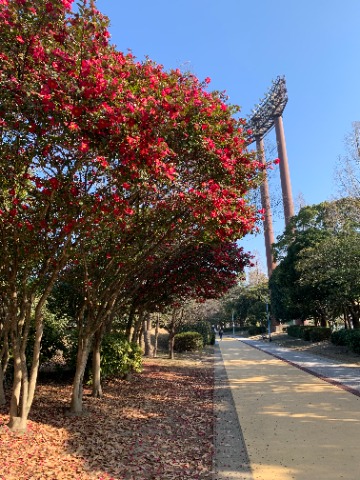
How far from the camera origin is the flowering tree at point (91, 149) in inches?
156

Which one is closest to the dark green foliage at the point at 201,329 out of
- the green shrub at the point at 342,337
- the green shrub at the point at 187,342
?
the green shrub at the point at 187,342

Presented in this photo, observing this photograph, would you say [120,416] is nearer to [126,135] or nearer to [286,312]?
[126,135]

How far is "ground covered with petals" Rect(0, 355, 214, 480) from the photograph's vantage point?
4.26 metres

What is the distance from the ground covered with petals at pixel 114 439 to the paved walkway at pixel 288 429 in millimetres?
329

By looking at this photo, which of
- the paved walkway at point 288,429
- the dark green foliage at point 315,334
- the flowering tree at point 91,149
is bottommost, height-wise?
the paved walkway at point 288,429

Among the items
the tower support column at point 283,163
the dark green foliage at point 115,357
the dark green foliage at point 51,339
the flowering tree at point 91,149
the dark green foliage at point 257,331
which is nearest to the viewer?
the flowering tree at point 91,149

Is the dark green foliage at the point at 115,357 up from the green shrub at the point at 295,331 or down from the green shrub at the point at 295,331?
up

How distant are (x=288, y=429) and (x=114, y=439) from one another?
8.24 feet

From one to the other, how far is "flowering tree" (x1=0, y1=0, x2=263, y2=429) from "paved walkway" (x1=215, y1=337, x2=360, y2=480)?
2.82m

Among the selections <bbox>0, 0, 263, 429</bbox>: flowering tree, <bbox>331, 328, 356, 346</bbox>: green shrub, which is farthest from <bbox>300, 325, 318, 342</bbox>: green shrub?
<bbox>0, 0, 263, 429</bbox>: flowering tree

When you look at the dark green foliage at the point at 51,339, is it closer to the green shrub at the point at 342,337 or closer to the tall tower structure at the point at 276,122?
the green shrub at the point at 342,337

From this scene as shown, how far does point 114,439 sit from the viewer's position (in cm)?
545

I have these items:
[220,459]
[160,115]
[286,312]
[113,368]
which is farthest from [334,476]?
[286,312]

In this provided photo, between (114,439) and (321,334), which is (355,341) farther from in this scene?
(114,439)
